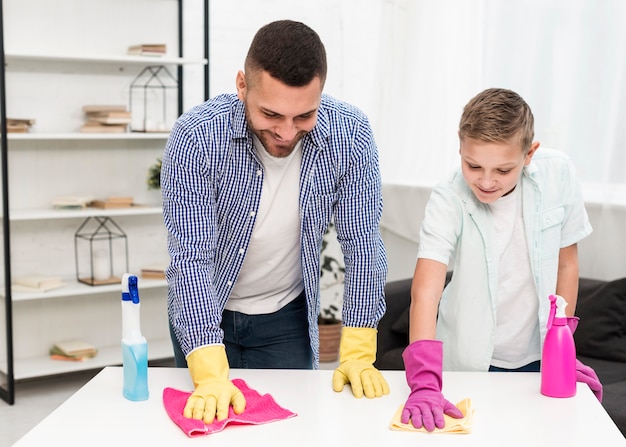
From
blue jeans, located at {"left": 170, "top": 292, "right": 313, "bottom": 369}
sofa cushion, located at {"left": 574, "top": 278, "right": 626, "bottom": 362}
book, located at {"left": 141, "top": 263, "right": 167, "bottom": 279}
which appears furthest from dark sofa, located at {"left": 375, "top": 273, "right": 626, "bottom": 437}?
book, located at {"left": 141, "top": 263, "right": 167, "bottom": 279}

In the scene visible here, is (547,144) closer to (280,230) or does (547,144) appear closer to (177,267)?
(280,230)

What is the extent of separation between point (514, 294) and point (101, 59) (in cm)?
253

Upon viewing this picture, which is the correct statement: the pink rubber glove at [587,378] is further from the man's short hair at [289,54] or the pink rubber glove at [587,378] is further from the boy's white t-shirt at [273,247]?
the man's short hair at [289,54]

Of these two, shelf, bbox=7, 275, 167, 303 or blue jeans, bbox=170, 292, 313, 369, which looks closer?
blue jeans, bbox=170, 292, 313, 369

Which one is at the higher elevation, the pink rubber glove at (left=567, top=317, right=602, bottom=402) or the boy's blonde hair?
the boy's blonde hair

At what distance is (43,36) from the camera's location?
3.88 meters

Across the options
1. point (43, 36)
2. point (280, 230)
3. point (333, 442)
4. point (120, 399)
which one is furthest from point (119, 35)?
point (333, 442)

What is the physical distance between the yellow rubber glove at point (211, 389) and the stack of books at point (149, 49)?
8.30 feet

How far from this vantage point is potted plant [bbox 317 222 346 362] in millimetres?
4230

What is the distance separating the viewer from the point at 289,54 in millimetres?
1553

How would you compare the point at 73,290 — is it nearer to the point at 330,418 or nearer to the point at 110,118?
the point at 110,118

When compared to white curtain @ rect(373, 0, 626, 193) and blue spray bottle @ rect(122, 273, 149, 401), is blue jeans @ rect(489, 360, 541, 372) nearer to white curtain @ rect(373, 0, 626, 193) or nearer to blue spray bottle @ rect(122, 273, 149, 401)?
blue spray bottle @ rect(122, 273, 149, 401)

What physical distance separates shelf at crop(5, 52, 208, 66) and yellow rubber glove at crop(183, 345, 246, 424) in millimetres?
2379

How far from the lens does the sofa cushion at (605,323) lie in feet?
9.41
